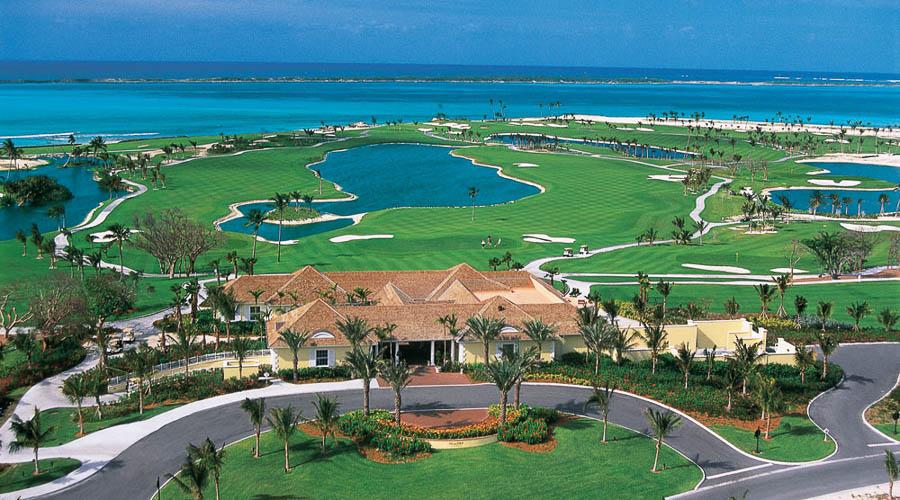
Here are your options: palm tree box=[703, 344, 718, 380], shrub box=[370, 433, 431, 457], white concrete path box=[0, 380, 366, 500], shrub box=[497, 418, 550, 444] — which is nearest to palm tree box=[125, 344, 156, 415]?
white concrete path box=[0, 380, 366, 500]

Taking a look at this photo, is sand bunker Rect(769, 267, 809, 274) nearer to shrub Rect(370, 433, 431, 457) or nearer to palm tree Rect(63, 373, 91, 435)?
shrub Rect(370, 433, 431, 457)

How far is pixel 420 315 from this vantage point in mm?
56719

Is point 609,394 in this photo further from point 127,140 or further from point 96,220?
point 127,140

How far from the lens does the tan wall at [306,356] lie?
5294 cm

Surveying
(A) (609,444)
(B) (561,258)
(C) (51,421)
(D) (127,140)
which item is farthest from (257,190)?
(A) (609,444)

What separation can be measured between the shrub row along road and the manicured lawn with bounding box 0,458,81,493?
167cm

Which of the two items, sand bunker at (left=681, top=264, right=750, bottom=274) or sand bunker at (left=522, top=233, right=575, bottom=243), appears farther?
sand bunker at (left=522, top=233, right=575, bottom=243)

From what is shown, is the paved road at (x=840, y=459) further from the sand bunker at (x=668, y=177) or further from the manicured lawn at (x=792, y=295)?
the sand bunker at (x=668, y=177)

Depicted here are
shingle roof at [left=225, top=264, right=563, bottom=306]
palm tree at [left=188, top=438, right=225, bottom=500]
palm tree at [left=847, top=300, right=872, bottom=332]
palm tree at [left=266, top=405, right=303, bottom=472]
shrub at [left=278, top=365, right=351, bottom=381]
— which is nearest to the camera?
palm tree at [left=188, top=438, right=225, bottom=500]

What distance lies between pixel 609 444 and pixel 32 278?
175 feet

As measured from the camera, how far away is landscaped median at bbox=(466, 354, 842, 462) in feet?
146

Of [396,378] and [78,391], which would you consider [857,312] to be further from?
[78,391]

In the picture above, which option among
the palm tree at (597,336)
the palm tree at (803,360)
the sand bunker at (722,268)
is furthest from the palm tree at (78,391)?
the sand bunker at (722,268)

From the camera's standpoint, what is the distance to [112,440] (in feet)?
141
